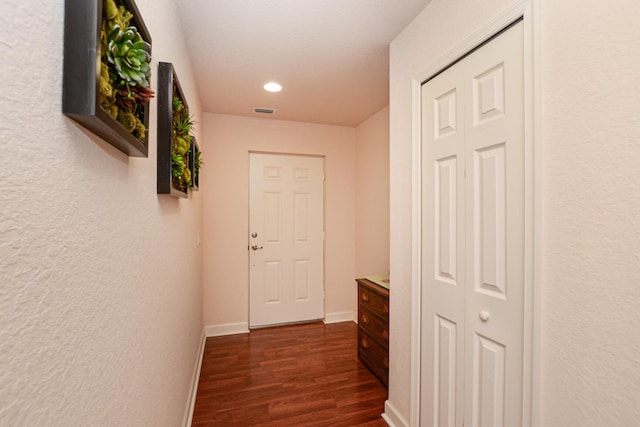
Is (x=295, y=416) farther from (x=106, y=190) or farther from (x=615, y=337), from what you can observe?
(x=106, y=190)

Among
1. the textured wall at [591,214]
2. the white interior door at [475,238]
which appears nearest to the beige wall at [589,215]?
the textured wall at [591,214]

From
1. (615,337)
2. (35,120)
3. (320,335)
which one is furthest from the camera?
(320,335)

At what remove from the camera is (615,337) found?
0.87 metres

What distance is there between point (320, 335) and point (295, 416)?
137cm

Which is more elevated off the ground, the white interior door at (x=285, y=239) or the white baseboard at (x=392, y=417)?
the white interior door at (x=285, y=239)

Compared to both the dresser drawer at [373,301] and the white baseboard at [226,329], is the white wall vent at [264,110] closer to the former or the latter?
the dresser drawer at [373,301]

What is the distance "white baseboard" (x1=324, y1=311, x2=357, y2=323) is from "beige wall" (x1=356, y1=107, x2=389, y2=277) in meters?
0.51

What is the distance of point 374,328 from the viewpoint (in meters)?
2.60

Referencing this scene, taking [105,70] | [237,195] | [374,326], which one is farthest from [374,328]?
[105,70]

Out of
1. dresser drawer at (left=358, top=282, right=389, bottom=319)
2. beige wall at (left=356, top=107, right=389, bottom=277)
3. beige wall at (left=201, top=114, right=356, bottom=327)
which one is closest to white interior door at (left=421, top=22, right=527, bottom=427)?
dresser drawer at (left=358, top=282, right=389, bottom=319)

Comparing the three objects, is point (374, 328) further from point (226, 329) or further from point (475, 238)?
point (226, 329)

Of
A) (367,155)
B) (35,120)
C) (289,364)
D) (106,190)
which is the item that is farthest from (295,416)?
(367,155)

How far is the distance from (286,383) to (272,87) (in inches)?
96.9

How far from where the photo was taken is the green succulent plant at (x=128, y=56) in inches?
23.9
